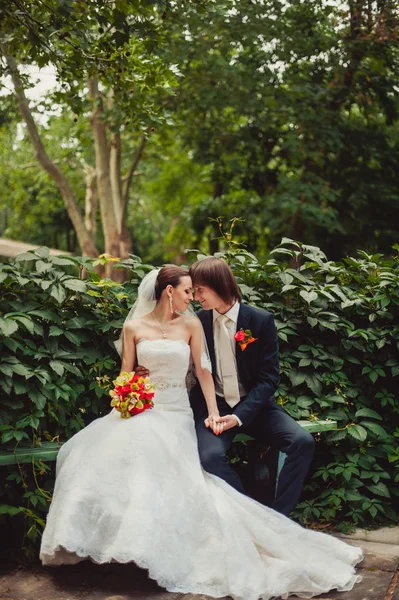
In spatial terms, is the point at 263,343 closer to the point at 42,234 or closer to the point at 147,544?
the point at 147,544

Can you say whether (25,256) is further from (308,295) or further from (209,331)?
(308,295)

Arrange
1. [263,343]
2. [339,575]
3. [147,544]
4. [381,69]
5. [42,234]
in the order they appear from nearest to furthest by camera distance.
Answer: [147,544] → [339,575] → [263,343] → [381,69] → [42,234]

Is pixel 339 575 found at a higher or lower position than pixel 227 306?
lower

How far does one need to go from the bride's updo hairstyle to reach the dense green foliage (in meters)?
0.24

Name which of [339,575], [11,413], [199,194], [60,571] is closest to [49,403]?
[11,413]

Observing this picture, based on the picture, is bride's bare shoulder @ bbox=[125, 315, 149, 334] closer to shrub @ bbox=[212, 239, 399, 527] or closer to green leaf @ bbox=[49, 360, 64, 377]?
green leaf @ bbox=[49, 360, 64, 377]

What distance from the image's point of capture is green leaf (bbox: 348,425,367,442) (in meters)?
5.01

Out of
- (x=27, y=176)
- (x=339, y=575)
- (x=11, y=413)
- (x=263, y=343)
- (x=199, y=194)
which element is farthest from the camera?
(x=27, y=176)

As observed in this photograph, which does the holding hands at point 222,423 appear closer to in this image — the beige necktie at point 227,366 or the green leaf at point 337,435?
the beige necktie at point 227,366

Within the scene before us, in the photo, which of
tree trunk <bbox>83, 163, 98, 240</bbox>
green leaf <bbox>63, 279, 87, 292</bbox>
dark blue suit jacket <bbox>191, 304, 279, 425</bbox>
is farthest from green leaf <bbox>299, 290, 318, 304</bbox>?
tree trunk <bbox>83, 163, 98, 240</bbox>

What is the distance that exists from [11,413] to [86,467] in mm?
671

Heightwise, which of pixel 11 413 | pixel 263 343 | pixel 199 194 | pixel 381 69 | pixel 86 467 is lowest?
pixel 86 467

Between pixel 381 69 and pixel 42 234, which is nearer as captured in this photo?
pixel 381 69

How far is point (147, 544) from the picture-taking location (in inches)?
146
